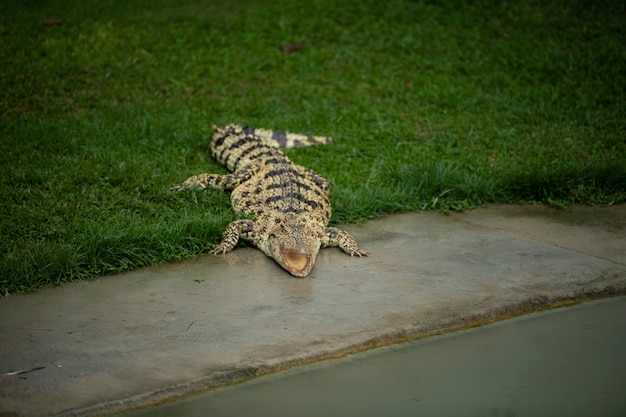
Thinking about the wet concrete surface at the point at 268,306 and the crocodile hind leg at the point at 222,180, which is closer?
the wet concrete surface at the point at 268,306

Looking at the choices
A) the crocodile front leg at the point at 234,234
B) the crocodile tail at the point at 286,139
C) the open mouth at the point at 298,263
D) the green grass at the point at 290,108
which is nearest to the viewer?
the open mouth at the point at 298,263

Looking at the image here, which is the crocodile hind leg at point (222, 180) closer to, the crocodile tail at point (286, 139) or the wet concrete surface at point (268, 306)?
the crocodile tail at point (286, 139)

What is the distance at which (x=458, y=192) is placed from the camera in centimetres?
772

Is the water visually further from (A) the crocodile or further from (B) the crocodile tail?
(B) the crocodile tail

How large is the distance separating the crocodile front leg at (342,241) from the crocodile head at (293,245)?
0.14 meters

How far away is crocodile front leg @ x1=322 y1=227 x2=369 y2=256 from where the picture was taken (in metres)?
6.38

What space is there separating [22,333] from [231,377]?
51.6 inches

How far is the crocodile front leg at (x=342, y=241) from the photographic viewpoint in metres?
6.38

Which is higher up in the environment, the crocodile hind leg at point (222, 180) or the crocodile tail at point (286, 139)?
the crocodile tail at point (286, 139)

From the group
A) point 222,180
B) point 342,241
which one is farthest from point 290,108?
point 342,241

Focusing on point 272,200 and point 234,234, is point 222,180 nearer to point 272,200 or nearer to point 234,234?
point 272,200

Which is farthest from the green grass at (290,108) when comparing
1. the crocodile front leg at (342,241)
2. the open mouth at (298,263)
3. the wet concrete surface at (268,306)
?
the open mouth at (298,263)

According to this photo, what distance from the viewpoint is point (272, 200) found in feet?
22.9

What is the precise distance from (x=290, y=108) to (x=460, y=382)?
594 centimetres
